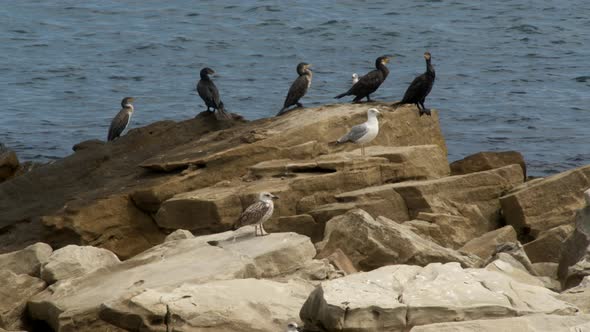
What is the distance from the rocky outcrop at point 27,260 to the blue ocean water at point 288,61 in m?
11.2

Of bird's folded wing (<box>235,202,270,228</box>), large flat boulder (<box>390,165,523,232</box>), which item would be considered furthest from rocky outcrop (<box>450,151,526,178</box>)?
bird's folded wing (<box>235,202,270,228</box>)

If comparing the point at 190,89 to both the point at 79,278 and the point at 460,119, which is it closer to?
the point at 460,119

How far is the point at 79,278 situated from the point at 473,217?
5.17 meters

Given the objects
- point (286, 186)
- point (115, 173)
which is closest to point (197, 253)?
point (286, 186)

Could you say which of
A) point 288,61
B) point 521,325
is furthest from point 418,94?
point 288,61

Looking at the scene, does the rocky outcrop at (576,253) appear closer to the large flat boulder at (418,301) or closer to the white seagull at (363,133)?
the large flat boulder at (418,301)

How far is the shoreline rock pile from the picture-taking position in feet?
38.0

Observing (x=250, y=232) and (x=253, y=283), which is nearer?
(x=253, y=283)

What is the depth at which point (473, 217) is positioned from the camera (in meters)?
16.1

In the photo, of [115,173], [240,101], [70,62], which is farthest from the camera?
[70,62]

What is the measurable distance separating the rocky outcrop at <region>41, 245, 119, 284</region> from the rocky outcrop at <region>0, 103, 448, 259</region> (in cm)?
210

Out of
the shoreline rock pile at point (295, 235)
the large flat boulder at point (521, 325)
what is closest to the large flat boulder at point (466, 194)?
the shoreline rock pile at point (295, 235)

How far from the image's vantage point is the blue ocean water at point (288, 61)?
2845 centimetres

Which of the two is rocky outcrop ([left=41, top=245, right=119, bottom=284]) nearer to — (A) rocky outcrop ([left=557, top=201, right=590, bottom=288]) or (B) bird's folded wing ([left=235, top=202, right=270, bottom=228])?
(B) bird's folded wing ([left=235, top=202, right=270, bottom=228])
